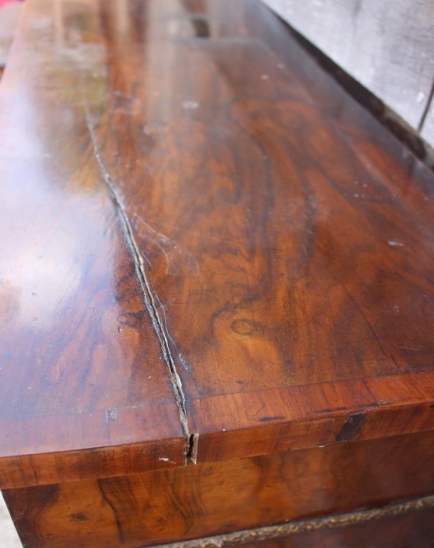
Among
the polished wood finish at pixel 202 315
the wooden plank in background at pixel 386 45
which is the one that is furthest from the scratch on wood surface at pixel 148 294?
the wooden plank in background at pixel 386 45

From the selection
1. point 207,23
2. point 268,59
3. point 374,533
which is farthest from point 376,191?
point 207,23

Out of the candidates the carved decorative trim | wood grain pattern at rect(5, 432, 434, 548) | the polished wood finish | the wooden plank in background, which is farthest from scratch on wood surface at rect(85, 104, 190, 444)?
the wooden plank in background

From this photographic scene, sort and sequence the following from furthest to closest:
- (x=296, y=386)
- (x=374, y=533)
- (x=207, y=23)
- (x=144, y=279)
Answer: (x=207, y=23), (x=374, y=533), (x=144, y=279), (x=296, y=386)

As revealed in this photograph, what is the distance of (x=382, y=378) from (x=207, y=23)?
143 centimetres

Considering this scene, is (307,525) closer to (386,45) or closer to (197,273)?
(197,273)

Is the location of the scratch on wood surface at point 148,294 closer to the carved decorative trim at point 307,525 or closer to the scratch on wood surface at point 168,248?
the scratch on wood surface at point 168,248

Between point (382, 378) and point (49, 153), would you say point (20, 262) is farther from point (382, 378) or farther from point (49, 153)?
point (382, 378)

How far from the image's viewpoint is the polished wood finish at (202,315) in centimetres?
50

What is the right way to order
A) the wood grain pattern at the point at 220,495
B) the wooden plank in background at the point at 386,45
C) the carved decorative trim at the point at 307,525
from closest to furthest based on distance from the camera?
the wood grain pattern at the point at 220,495
the carved decorative trim at the point at 307,525
the wooden plank in background at the point at 386,45

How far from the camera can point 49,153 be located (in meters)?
0.88

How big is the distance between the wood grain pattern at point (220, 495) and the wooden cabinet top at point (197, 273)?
130mm

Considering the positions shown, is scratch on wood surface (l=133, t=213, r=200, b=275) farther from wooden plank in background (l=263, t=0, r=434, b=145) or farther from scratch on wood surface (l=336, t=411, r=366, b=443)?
wooden plank in background (l=263, t=0, r=434, b=145)

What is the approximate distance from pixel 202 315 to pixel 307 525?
38 centimetres

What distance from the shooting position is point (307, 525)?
76 centimetres
